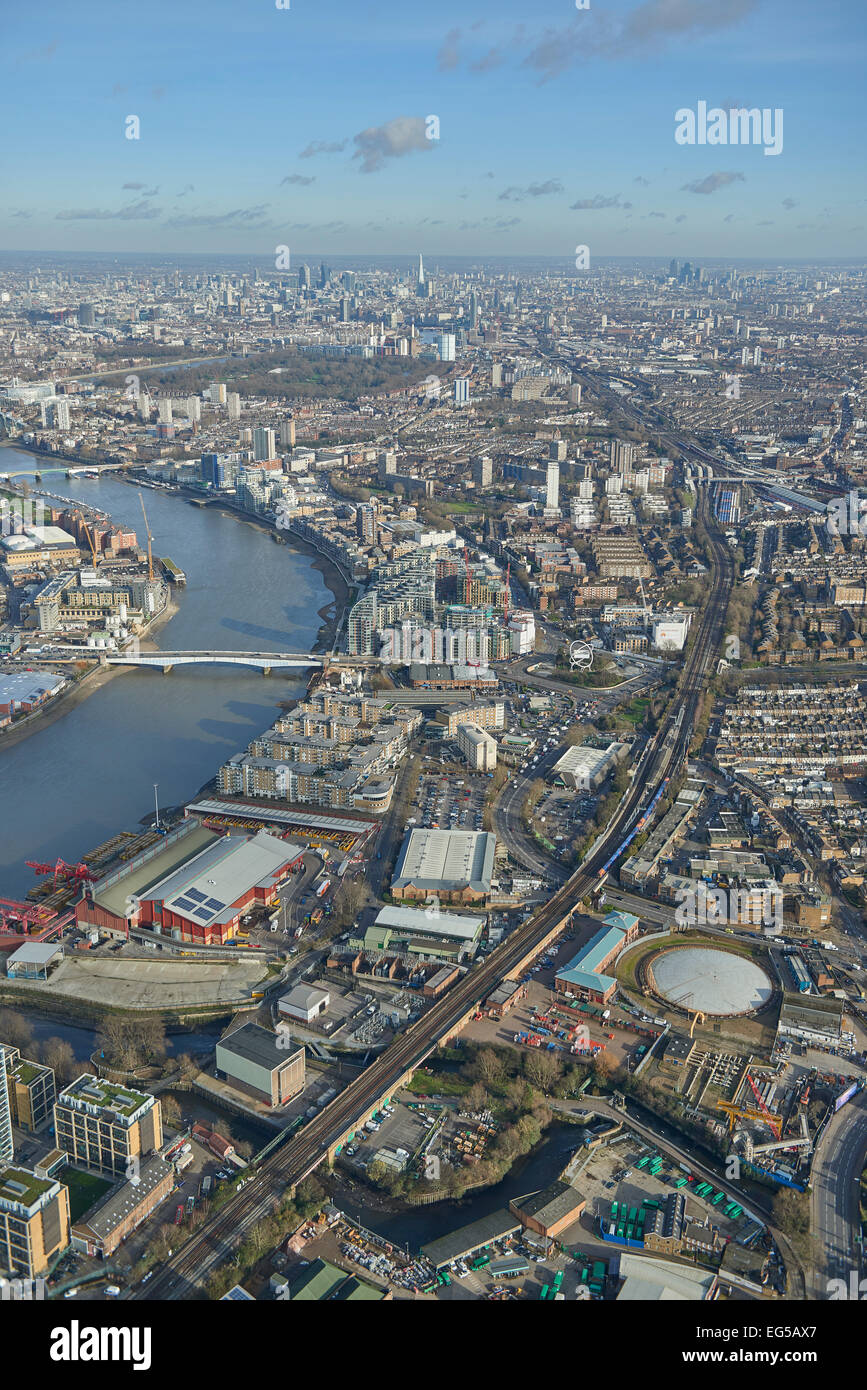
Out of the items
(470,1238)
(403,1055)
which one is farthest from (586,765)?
(470,1238)

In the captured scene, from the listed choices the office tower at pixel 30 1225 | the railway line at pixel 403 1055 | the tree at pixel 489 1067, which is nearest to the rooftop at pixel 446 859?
the railway line at pixel 403 1055

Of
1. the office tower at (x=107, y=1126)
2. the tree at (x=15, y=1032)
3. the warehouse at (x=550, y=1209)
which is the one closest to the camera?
the warehouse at (x=550, y=1209)

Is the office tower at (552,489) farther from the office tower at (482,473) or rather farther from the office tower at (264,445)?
the office tower at (264,445)

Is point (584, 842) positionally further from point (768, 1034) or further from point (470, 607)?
point (470, 607)

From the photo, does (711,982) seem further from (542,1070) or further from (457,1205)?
(457,1205)

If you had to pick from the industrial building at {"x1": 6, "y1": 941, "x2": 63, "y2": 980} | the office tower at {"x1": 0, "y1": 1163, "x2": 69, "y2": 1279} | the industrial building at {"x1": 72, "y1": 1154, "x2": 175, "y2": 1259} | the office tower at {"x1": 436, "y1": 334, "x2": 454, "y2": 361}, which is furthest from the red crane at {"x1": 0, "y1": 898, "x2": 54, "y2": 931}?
the office tower at {"x1": 436, "y1": 334, "x2": 454, "y2": 361}

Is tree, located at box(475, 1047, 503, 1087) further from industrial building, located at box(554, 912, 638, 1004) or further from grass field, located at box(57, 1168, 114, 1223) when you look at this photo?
grass field, located at box(57, 1168, 114, 1223)

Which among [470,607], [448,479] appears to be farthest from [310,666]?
[448,479]
